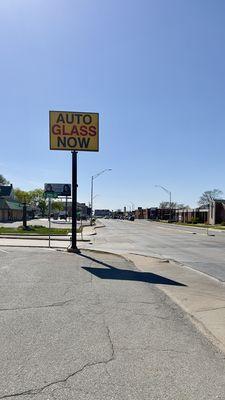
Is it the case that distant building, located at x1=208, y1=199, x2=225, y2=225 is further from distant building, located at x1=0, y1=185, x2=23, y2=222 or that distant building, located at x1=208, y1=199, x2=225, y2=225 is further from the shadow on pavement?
the shadow on pavement

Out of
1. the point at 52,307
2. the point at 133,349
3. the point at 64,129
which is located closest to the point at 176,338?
the point at 133,349

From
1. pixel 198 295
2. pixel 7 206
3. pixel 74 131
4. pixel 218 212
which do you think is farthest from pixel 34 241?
pixel 218 212

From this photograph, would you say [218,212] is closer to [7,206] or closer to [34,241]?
[7,206]

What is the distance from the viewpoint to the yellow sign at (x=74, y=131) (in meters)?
21.7

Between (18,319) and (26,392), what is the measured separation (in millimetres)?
3308

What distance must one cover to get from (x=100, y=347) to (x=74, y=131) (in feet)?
54.4

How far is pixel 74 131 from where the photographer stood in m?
22.1

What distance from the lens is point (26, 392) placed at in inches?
185

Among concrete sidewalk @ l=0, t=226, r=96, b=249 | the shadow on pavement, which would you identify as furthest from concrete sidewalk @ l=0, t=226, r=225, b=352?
concrete sidewalk @ l=0, t=226, r=96, b=249

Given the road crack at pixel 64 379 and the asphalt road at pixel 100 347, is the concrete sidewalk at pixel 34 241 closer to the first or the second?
the asphalt road at pixel 100 347

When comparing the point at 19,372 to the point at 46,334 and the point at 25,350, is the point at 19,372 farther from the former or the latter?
the point at 46,334

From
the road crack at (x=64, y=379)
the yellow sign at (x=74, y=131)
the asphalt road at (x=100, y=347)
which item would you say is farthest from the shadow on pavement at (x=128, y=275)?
the yellow sign at (x=74, y=131)

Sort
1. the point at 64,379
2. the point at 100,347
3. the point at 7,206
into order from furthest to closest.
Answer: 1. the point at 7,206
2. the point at 100,347
3. the point at 64,379

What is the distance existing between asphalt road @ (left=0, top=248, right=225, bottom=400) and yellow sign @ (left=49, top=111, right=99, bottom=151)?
10958mm
